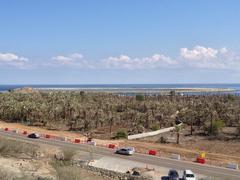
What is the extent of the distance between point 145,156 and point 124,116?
1596 inches

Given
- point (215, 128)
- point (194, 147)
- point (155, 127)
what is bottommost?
point (194, 147)

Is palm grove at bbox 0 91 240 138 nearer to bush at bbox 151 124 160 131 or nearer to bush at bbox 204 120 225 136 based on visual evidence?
bush at bbox 151 124 160 131

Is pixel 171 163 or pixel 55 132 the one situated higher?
pixel 171 163

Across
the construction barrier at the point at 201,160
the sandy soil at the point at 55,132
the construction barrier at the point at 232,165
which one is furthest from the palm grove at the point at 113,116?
the construction barrier at the point at 232,165

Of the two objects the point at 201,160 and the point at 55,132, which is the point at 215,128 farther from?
the point at 55,132

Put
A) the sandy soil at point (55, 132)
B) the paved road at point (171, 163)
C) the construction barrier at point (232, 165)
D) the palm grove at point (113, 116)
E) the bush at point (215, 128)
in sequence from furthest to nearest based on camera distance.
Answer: the palm grove at point (113, 116) < the bush at point (215, 128) < the sandy soil at point (55, 132) < the construction barrier at point (232, 165) < the paved road at point (171, 163)

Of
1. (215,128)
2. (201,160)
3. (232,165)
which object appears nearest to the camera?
(232,165)

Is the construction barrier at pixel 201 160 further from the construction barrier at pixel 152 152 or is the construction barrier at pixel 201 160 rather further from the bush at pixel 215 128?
the bush at pixel 215 128

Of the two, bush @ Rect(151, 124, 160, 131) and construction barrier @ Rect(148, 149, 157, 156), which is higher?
bush @ Rect(151, 124, 160, 131)

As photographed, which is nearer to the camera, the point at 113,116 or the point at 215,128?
the point at 215,128

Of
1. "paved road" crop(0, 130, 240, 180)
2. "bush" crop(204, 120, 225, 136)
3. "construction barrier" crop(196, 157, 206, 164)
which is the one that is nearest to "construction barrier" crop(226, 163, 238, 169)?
"paved road" crop(0, 130, 240, 180)

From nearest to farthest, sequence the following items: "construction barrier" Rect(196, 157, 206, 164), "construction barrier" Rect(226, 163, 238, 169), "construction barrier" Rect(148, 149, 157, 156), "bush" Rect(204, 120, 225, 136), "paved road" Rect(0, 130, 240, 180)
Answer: "paved road" Rect(0, 130, 240, 180), "construction barrier" Rect(226, 163, 238, 169), "construction barrier" Rect(196, 157, 206, 164), "construction barrier" Rect(148, 149, 157, 156), "bush" Rect(204, 120, 225, 136)

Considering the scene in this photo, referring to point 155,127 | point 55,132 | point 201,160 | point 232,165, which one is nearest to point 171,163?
point 201,160

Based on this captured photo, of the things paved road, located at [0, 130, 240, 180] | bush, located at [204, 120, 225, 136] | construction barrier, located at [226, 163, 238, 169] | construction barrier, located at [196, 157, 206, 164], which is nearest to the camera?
paved road, located at [0, 130, 240, 180]
